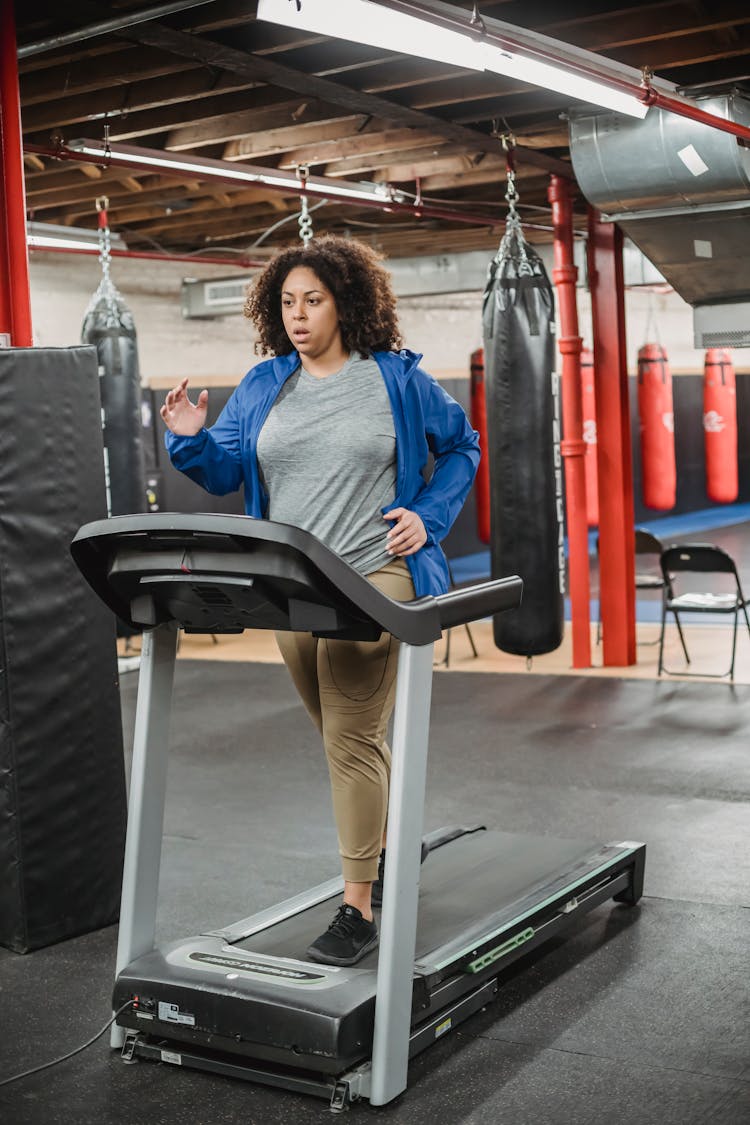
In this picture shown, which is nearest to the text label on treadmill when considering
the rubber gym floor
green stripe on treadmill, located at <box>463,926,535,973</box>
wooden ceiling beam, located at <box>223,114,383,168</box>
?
the rubber gym floor

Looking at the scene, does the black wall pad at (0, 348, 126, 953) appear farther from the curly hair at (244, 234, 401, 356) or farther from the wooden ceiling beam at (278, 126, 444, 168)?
the wooden ceiling beam at (278, 126, 444, 168)

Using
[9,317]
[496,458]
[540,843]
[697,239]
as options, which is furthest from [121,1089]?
[697,239]

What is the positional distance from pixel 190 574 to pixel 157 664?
391 mm

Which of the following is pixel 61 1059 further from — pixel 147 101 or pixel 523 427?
pixel 147 101

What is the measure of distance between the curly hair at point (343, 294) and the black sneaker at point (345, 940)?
1240mm

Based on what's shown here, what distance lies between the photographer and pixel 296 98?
5.48 metres

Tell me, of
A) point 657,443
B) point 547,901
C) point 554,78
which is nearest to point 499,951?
point 547,901

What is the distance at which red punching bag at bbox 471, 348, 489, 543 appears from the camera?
8773mm

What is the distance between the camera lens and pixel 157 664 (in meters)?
2.74

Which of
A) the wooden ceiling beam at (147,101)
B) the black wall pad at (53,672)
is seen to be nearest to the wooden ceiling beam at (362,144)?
the wooden ceiling beam at (147,101)

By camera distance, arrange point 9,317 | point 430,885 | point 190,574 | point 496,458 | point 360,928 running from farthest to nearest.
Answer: point 496,458, point 9,317, point 430,885, point 360,928, point 190,574

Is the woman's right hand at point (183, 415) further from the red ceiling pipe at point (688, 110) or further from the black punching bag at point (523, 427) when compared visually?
the black punching bag at point (523, 427)

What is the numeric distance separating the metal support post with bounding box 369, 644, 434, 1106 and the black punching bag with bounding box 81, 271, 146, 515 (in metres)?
4.86

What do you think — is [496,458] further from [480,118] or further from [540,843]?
[540,843]
